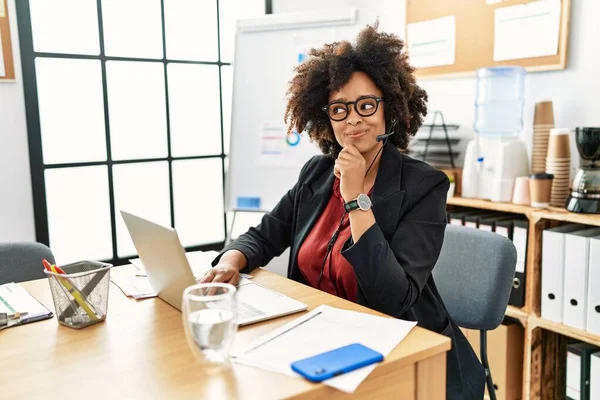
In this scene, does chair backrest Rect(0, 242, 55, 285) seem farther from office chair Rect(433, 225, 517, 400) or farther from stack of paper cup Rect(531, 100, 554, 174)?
stack of paper cup Rect(531, 100, 554, 174)

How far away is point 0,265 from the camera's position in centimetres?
171

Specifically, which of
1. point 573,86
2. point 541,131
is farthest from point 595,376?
point 573,86

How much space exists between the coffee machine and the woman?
2.69 ft

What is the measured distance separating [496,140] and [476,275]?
1022 millimetres

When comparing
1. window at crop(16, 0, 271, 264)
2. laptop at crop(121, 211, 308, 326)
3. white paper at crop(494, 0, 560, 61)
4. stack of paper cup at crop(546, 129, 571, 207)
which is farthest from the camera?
window at crop(16, 0, 271, 264)

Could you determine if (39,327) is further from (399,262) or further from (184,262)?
(399,262)

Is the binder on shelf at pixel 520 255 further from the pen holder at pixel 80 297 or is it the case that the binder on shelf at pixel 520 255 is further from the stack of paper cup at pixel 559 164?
the pen holder at pixel 80 297

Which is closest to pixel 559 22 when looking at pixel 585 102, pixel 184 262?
pixel 585 102

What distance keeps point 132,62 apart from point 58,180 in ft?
2.36

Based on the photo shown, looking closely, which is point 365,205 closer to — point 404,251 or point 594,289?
point 404,251

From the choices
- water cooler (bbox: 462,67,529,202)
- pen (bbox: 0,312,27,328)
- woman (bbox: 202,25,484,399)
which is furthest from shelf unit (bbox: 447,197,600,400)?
pen (bbox: 0,312,27,328)

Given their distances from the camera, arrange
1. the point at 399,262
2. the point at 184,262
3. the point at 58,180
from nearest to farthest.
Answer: the point at 184,262 → the point at 399,262 → the point at 58,180

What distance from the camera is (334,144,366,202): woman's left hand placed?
4.76 ft

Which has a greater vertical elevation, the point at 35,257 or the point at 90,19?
the point at 90,19
